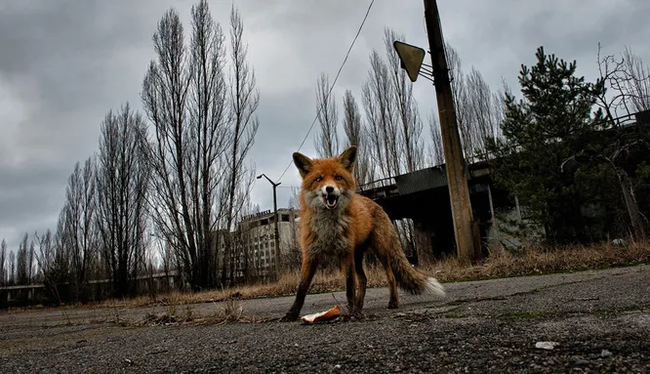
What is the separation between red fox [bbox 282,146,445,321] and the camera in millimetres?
3541

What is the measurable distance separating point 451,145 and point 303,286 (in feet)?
22.1

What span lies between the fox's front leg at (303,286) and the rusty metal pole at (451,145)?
617cm

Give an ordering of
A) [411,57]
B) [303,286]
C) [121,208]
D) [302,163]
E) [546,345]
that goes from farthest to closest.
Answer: [121,208] → [411,57] → [302,163] → [303,286] → [546,345]

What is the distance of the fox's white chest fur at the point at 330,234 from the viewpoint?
3.54 metres

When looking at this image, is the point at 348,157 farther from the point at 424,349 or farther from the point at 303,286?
the point at 424,349

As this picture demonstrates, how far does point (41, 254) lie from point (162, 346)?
123 feet

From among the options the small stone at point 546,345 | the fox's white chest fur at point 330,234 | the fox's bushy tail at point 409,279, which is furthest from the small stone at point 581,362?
the fox's bushy tail at point 409,279

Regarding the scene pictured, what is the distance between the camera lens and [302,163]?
3928mm

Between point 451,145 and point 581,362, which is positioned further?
point 451,145

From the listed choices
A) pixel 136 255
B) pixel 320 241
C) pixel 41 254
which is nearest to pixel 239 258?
pixel 136 255

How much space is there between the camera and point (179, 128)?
19688 millimetres

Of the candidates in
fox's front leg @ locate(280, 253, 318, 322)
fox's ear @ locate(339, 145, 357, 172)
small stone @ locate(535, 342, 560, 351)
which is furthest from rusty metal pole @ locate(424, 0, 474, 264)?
small stone @ locate(535, 342, 560, 351)

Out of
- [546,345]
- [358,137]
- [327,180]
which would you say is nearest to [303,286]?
[327,180]

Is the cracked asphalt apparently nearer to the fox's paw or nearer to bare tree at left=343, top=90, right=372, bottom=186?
the fox's paw
